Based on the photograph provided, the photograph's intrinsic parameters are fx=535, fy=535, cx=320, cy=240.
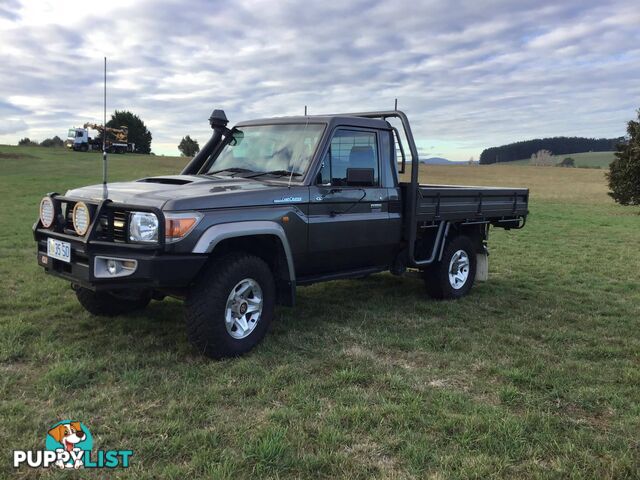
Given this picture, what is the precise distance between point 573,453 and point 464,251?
4.01 meters

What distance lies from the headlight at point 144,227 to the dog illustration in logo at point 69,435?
4.35ft

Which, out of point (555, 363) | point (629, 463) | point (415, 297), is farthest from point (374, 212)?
point (629, 463)

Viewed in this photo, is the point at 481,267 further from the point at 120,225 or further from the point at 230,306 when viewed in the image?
the point at 120,225

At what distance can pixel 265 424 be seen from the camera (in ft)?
10.6

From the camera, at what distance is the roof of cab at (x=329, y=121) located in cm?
518

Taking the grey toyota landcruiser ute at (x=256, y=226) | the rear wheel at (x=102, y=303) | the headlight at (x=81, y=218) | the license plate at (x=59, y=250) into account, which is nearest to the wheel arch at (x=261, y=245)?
the grey toyota landcruiser ute at (x=256, y=226)

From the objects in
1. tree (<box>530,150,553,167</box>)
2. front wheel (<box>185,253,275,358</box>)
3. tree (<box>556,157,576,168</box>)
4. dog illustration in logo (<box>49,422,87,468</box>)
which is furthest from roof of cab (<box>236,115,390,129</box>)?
tree (<box>530,150,553,167</box>)

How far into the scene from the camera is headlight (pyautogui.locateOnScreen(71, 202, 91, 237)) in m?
4.06

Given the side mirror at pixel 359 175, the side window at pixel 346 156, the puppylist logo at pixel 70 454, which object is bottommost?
the puppylist logo at pixel 70 454

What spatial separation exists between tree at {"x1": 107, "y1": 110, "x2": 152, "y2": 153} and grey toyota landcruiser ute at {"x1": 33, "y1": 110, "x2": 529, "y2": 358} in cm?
7578

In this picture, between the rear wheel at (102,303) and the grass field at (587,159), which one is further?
the grass field at (587,159)

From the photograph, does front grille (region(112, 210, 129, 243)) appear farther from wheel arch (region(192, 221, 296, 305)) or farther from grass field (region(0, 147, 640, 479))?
grass field (region(0, 147, 640, 479))

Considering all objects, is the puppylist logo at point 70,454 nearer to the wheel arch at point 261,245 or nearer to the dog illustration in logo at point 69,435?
the dog illustration in logo at point 69,435

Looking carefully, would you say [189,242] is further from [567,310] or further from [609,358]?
[567,310]
